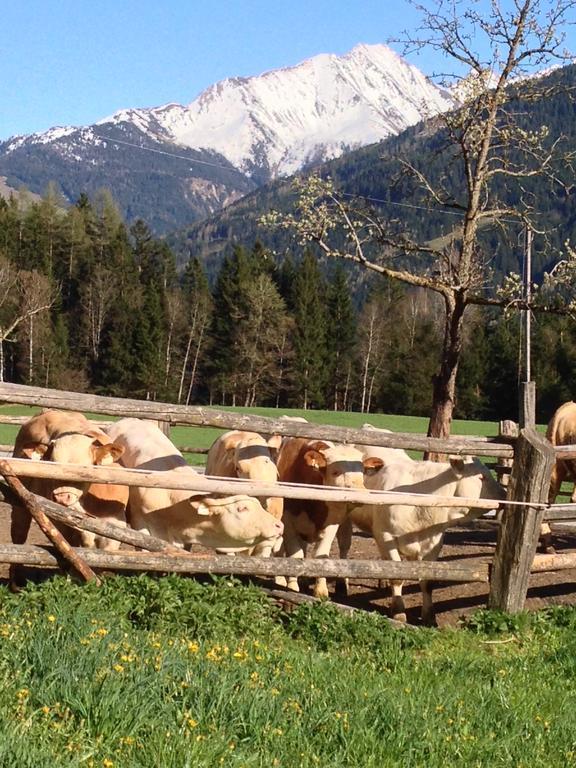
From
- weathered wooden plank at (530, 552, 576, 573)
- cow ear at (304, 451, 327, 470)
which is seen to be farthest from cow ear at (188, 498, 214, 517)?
weathered wooden plank at (530, 552, 576, 573)

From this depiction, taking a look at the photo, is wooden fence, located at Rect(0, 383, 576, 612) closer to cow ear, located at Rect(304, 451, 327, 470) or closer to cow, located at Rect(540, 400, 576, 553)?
cow ear, located at Rect(304, 451, 327, 470)

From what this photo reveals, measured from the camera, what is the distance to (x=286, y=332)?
81.9 metres

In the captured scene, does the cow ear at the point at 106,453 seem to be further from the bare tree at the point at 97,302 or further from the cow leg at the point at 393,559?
the bare tree at the point at 97,302

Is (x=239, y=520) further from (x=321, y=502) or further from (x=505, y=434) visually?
(x=505, y=434)

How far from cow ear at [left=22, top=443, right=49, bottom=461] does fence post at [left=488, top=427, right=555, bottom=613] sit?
14.9ft

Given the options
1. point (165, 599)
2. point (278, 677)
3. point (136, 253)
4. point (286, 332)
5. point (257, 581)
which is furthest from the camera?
point (136, 253)

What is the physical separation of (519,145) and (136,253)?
91.5 metres

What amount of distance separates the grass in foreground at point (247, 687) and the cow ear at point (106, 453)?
2094mm

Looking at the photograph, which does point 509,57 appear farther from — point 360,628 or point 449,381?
point 360,628

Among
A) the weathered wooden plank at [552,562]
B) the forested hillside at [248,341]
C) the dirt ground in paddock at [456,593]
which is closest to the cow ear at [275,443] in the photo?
the dirt ground in paddock at [456,593]

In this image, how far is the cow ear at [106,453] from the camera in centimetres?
949

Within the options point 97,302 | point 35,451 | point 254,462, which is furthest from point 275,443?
point 97,302

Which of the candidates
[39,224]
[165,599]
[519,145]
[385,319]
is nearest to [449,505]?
[165,599]

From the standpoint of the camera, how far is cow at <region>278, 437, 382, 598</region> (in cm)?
1014
